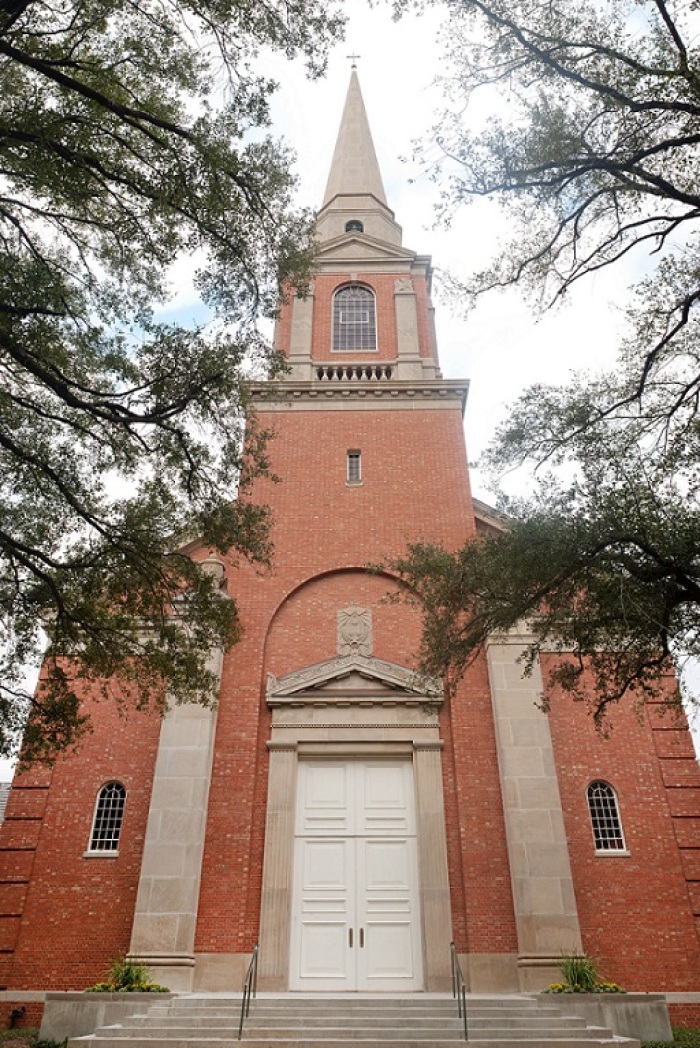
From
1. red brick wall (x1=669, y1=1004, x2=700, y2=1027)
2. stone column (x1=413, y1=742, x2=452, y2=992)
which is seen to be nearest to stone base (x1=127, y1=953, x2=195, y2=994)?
stone column (x1=413, y1=742, x2=452, y2=992)

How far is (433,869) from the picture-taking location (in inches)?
513

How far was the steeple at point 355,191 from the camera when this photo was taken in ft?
79.5

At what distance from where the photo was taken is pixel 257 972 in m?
12.2

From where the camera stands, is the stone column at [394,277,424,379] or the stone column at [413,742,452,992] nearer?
the stone column at [413,742,452,992]

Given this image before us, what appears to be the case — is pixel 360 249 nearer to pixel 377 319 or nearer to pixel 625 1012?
pixel 377 319

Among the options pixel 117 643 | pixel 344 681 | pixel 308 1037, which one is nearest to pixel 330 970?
pixel 308 1037

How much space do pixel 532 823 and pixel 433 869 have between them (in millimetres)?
1810

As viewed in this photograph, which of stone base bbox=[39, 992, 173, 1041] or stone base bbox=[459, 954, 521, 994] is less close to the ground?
stone base bbox=[459, 954, 521, 994]

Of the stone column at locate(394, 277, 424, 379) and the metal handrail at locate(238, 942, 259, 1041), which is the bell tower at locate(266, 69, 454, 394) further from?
the metal handrail at locate(238, 942, 259, 1041)

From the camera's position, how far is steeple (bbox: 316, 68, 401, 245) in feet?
79.5

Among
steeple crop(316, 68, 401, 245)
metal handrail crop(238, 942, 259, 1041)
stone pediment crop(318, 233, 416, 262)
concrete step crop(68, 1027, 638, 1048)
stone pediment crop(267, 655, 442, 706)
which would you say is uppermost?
steeple crop(316, 68, 401, 245)

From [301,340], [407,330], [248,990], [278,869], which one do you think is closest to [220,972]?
[278,869]

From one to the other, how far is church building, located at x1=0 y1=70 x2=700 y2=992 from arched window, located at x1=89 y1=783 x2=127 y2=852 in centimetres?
4

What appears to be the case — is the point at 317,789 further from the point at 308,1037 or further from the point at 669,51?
the point at 669,51
